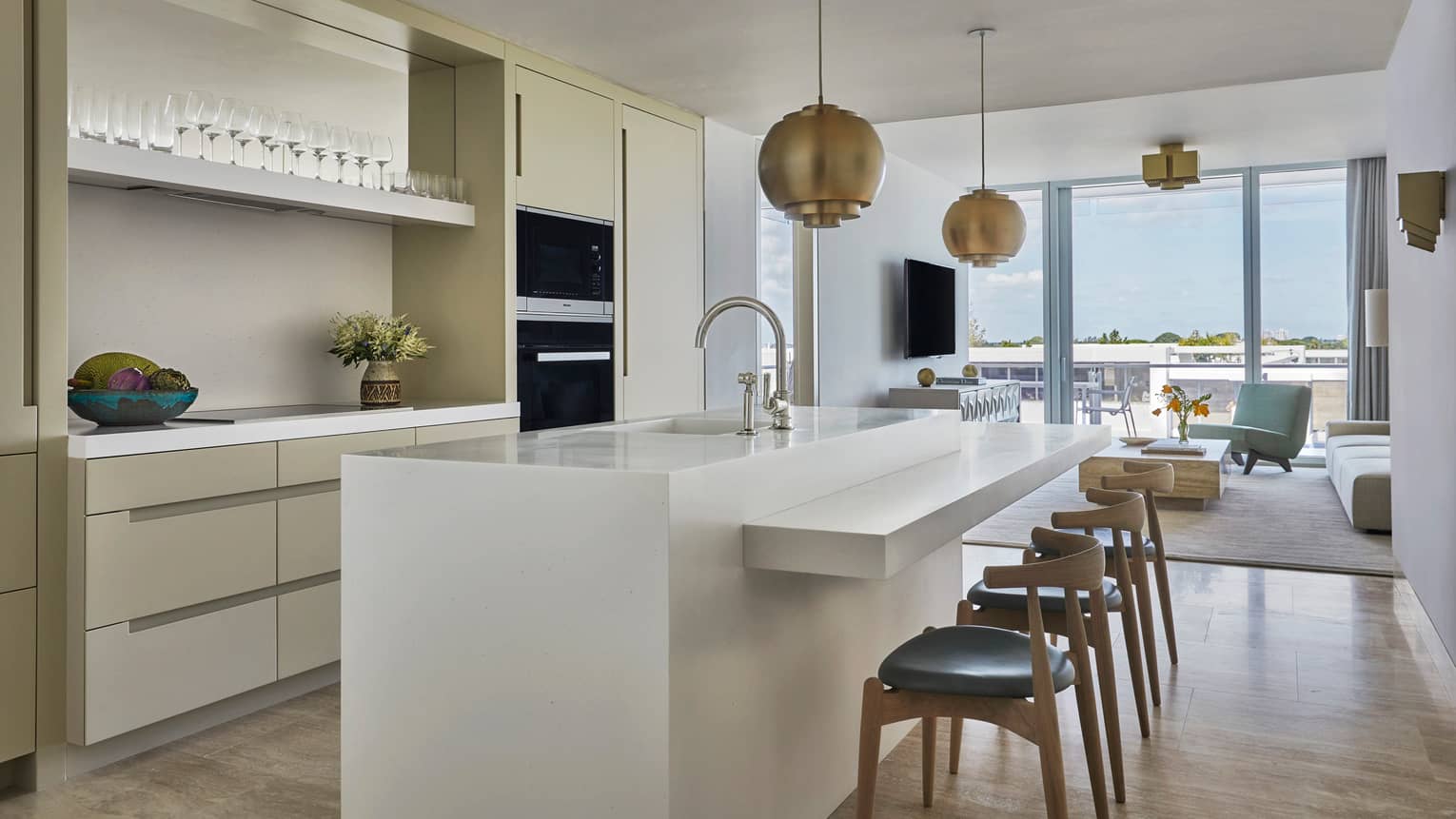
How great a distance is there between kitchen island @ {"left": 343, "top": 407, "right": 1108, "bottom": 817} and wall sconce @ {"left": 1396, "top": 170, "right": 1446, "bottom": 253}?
2.20 meters

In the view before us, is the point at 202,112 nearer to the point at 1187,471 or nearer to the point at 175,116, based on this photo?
the point at 175,116

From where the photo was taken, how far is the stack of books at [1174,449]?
727 centimetres

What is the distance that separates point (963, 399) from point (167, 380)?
6483mm

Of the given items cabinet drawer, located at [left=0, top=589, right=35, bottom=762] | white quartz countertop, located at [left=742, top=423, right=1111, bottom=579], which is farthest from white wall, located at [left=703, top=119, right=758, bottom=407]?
cabinet drawer, located at [left=0, top=589, right=35, bottom=762]

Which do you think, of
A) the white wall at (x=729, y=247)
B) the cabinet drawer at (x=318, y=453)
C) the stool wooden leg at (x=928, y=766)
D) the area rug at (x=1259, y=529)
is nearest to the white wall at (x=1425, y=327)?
the area rug at (x=1259, y=529)

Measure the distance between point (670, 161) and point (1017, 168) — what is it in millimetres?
5032

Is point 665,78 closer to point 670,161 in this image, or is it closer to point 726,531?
point 670,161

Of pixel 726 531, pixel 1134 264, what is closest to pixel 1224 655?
pixel 726 531

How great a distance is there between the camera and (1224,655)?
3750 mm

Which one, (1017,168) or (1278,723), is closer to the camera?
(1278,723)

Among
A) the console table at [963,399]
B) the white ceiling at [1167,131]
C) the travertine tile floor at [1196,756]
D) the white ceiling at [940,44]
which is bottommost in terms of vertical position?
the travertine tile floor at [1196,756]

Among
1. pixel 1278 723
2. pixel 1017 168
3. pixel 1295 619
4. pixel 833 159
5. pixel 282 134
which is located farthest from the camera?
pixel 1017 168

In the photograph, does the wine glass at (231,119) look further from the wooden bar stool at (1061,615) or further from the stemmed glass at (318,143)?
the wooden bar stool at (1061,615)

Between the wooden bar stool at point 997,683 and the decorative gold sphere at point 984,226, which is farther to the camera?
the decorative gold sphere at point 984,226
